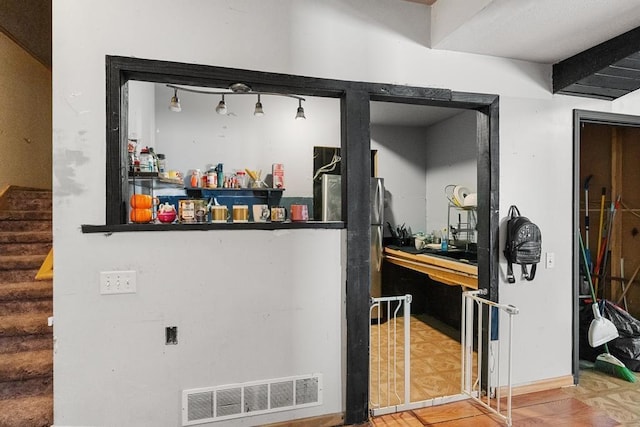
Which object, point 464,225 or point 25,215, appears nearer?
point 25,215

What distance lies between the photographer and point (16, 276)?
264 centimetres

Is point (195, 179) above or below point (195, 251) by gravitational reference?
above

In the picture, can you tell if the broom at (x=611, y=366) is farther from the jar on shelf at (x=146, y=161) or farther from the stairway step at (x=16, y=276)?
the stairway step at (x=16, y=276)

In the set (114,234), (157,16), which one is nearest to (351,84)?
(157,16)

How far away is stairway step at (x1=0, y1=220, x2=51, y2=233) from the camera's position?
3.17 m

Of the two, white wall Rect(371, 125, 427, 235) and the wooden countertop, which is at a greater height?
white wall Rect(371, 125, 427, 235)

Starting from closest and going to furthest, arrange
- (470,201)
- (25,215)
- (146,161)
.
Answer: (146,161), (25,215), (470,201)

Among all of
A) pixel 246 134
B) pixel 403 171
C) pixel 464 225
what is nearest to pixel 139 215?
pixel 246 134

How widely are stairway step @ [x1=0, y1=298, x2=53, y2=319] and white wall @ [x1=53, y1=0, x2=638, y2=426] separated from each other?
3.15 ft

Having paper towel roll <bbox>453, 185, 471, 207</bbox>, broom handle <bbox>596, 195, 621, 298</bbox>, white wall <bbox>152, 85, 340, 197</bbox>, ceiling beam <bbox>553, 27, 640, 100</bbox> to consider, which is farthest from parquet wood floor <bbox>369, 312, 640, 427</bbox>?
white wall <bbox>152, 85, 340, 197</bbox>

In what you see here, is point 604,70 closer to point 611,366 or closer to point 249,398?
point 611,366

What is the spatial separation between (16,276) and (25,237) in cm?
53

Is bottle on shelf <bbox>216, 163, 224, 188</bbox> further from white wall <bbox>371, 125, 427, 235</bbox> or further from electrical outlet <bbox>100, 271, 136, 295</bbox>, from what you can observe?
electrical outlet <bbox>100, 271, 136, 295</bbox>

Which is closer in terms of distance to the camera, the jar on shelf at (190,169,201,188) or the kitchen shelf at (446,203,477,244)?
the kitchen shelf at (446,203,477,244)
